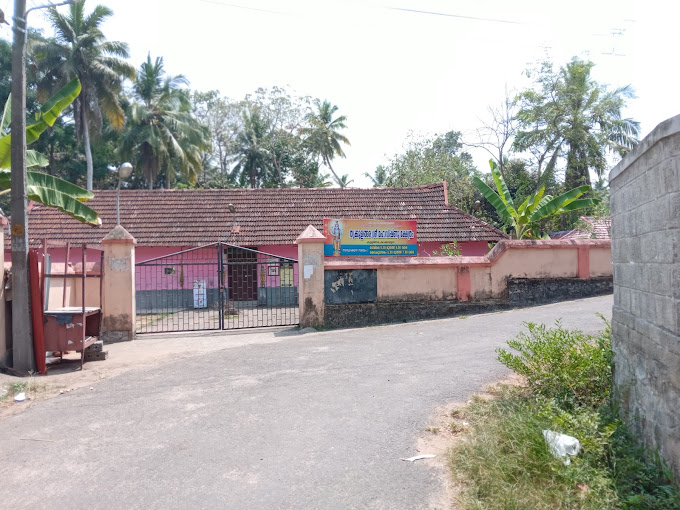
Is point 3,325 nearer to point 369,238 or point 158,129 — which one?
point 369,238

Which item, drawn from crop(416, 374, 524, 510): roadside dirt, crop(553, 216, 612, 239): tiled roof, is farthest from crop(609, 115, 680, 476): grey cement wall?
A: crop(553, 216, 612, 239): tiled roof

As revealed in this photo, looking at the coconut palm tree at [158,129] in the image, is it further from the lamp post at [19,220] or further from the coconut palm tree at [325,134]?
the lamp post at [19,220]

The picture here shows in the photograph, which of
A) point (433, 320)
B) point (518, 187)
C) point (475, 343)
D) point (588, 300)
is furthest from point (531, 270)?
point (518, 187)

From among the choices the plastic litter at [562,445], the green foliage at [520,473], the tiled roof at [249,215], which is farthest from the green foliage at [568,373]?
the tiled roof at [249,215]

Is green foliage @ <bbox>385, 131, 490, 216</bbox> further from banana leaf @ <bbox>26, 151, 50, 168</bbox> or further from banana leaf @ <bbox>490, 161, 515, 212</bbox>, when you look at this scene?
banana leaf @ <bbox>26, 151, 50, 168</bbox>

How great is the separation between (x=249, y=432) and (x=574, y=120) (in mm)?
21694

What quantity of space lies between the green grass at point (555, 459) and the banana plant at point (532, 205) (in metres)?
9.23

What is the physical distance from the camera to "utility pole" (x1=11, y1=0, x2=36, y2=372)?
27.4 feet

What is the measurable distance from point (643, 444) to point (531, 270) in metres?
9.24

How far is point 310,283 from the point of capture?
11961 millimetres

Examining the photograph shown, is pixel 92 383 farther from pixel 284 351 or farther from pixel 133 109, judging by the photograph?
pixel 133 109

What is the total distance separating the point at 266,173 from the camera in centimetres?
3881

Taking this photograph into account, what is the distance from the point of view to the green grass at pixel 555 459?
3.69m

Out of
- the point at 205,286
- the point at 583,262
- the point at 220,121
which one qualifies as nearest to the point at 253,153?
the point at 220,121
